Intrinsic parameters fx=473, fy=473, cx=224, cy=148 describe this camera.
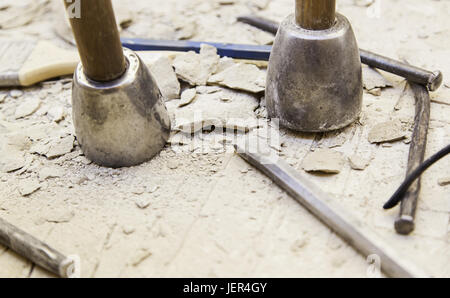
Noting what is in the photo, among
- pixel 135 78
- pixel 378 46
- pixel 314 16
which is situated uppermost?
pixel 314 16

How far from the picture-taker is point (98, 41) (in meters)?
1.12

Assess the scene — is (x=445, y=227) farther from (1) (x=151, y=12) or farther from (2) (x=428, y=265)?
(1) (x=151, y=12)

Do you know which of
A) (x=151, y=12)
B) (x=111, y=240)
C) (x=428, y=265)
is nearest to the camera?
(x=428, y=265)

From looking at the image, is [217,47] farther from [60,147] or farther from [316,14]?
[60,147]

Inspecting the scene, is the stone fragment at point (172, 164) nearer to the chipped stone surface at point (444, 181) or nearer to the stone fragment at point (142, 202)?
the stone fragment at point (142, 202)

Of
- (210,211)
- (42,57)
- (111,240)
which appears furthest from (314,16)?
(42,57)

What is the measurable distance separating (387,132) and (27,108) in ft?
3.66

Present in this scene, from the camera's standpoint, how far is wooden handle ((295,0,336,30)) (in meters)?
1.19

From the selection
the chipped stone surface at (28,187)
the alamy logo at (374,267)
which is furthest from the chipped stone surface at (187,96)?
the alamy logo at (374,267)

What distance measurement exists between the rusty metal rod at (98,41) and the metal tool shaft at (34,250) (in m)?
0.41

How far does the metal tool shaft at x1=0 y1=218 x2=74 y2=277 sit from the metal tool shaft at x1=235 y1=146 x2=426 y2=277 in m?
0.52

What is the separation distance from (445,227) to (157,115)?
2.48ft

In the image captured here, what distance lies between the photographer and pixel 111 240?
1096mm

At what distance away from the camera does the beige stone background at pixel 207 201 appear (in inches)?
40.5
